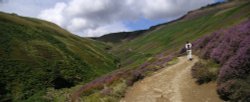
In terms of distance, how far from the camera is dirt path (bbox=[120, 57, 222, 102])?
75.5ft

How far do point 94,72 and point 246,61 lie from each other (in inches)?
2406

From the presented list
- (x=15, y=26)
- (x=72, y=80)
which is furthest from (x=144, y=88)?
(x=15, y=26)

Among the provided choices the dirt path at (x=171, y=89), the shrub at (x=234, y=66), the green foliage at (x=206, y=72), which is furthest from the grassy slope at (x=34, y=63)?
the shrub at (x=234, y=66)

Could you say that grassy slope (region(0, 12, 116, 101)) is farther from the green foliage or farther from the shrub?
the shrub

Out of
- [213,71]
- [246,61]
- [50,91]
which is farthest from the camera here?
[50,91]

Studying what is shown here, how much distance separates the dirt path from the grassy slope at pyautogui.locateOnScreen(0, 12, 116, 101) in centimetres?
3443

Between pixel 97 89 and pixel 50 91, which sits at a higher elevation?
pixel 97 89

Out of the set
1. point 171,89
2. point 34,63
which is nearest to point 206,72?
point 171,89

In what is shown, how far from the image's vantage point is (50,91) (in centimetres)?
6284

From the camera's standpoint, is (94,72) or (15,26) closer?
(94,72)

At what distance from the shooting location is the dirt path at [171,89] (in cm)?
2300

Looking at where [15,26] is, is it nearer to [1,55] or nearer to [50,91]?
[1,55]

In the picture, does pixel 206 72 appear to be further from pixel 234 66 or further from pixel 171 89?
pixel 234 66

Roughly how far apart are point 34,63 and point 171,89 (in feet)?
174
